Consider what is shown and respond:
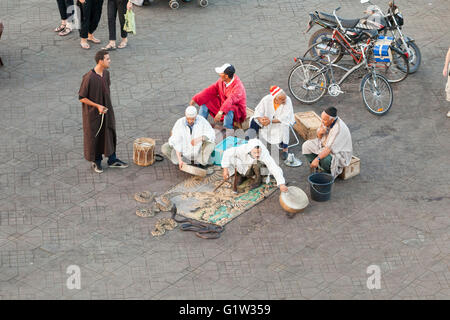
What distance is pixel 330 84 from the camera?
554 inches

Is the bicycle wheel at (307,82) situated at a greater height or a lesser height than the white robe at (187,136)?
lesser

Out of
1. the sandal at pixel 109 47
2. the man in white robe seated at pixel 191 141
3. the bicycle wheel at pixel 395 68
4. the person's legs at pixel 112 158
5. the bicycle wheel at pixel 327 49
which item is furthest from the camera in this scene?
the sandal at pixel 109 47

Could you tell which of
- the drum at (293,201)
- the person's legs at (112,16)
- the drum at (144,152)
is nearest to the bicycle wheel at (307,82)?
the drum at (144,152)

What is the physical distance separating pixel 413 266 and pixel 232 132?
3660 millimetres

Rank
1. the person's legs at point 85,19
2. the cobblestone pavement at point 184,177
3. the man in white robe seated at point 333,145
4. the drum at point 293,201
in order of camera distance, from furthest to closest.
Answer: the person's legs at point 85,19 < the man in white robe seated at point 333,145 < the drum at point 293,201 < the cobblestone pavement at point 184,177

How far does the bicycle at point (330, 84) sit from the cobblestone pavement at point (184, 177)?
20 cm

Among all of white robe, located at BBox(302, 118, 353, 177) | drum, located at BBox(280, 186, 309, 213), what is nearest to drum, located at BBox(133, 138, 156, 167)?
drum, located at BBox(280, 186, 309, 213)

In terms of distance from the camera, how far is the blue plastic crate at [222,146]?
12.5m

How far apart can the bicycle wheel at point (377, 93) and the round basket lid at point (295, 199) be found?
117 inches

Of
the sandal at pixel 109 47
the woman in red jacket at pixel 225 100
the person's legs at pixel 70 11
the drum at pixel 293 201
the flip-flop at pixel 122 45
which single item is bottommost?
the flip-flop at pixel 122 45

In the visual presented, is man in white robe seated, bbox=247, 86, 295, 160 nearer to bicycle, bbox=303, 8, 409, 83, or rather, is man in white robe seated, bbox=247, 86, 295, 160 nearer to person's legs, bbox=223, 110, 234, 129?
person's legs, bbox=223, 110, 234, 129

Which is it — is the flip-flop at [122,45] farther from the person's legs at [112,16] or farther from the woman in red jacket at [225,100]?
the woman in red jacket at [225,100]

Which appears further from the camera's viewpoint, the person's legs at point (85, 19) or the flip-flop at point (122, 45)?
the flip-flop at point (122, 45)

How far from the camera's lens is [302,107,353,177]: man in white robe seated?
1191 centimetres
